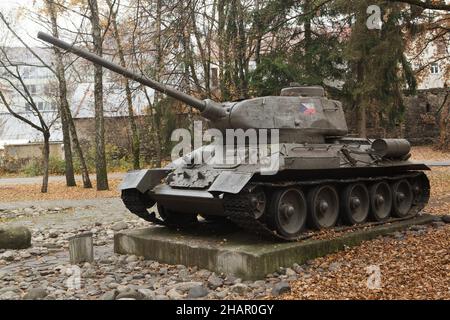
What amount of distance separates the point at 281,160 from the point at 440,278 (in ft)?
8.55

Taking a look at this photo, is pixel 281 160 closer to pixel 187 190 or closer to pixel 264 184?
pixel 264 184

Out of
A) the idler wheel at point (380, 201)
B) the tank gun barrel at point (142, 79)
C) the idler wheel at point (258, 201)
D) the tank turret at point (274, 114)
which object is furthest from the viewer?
the idler wheel at point (380, 201)

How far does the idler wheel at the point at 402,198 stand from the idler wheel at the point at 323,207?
1955mm

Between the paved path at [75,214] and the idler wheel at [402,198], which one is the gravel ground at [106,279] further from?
the idler wheel at [402,198]

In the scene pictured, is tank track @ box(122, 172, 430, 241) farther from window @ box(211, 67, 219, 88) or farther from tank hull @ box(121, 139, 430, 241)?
window @ box(211, 67, 219, 88)

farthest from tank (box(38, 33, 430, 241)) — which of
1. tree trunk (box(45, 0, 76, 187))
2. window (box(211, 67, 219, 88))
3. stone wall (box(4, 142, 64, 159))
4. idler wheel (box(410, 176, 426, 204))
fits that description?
stone wall (box(4, 142, 64, 159))

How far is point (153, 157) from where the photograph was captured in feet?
106

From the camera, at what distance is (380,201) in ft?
33.8

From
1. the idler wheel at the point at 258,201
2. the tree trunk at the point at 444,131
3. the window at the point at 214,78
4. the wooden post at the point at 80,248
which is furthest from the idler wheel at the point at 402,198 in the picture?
the tree trunk at the point at 444,131

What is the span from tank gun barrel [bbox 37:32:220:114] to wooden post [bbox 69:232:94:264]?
2579 millimetres

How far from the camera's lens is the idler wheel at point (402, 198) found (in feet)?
35.3

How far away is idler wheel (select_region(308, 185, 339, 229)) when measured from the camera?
8.80 metres

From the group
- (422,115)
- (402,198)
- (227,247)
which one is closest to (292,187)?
(227,247)
